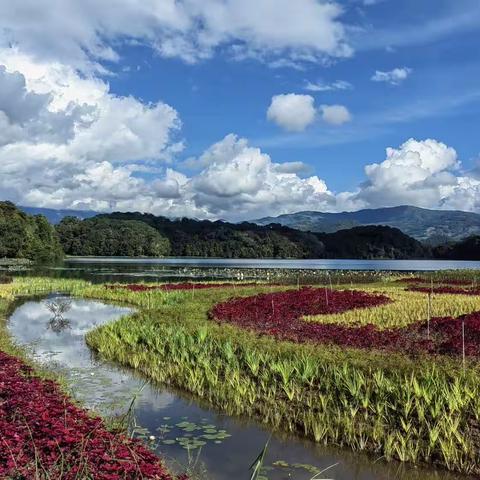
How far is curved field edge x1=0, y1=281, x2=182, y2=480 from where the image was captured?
20.7 feet

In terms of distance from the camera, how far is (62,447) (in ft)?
22.7

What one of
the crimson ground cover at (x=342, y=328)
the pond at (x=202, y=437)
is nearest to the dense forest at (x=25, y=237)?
the crimson ground cover at (x=342, y=328)

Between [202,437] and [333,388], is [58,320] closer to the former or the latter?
[202,437]

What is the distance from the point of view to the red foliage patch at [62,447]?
6.29 meters

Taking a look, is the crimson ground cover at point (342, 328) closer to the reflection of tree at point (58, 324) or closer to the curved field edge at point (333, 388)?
the curved field edge at point (333, 388)

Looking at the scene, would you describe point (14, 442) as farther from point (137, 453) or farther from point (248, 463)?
point (248, 463)

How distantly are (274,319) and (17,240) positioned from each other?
108647 mm

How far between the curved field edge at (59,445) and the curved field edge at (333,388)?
14.7 feet

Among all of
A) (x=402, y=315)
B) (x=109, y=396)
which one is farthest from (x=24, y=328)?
(x=402, y=315)

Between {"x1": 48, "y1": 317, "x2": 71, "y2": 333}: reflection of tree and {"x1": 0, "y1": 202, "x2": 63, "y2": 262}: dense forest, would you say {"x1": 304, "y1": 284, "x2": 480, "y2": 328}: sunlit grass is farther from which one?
A: {"x1": 0, "y1": 202, "x2": 63, "y2": 262}: dense forest

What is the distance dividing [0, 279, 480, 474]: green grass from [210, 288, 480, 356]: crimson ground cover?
1.22 metres

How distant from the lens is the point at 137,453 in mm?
7062

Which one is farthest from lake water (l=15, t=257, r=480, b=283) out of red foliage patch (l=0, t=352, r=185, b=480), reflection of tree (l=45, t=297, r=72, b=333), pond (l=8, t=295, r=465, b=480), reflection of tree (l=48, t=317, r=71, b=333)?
red foliage patch (l=0, t=352, r=185, b=480)

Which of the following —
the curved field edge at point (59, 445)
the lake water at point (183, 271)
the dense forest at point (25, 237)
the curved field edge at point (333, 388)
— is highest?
the dense forest at point (25, 237)
